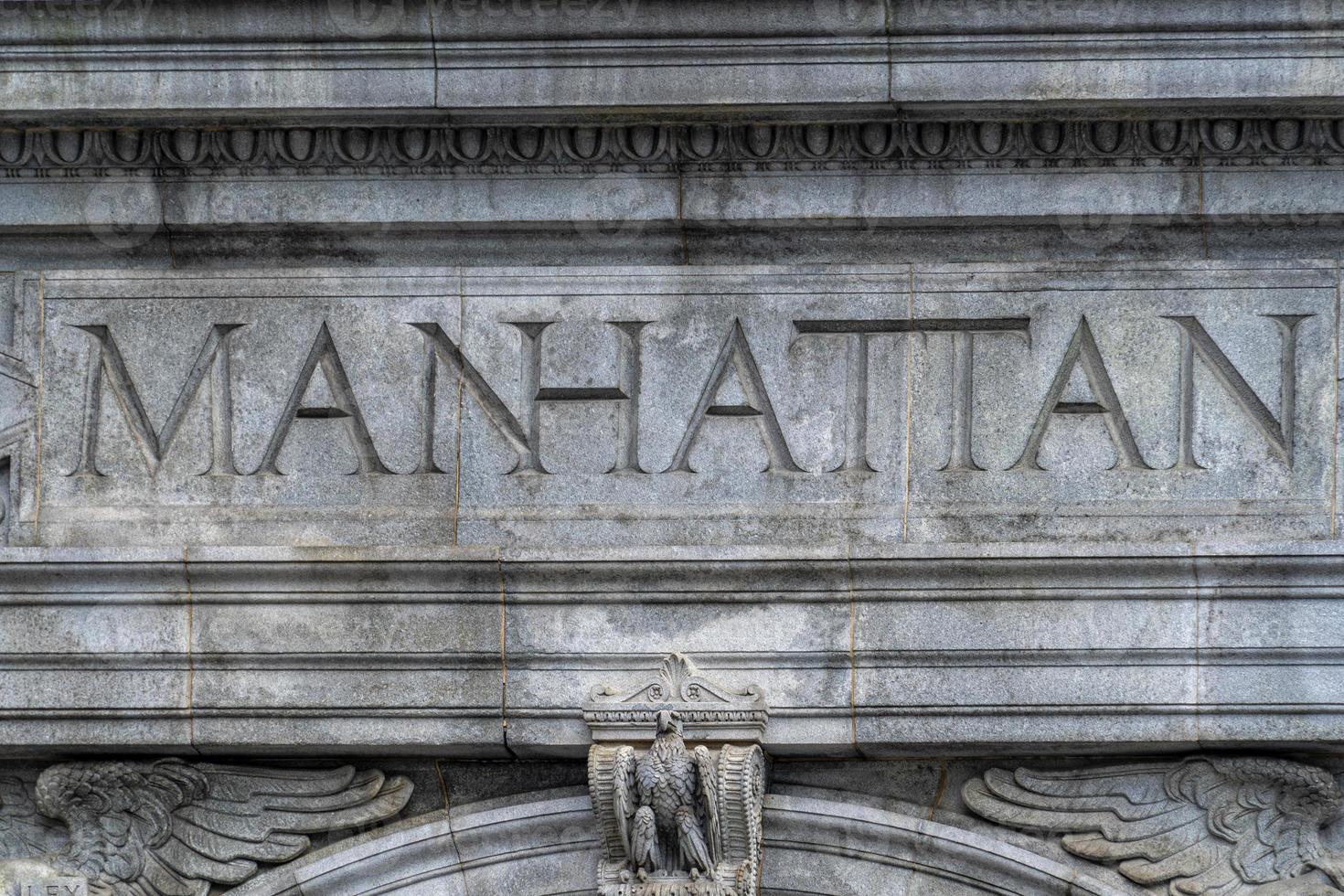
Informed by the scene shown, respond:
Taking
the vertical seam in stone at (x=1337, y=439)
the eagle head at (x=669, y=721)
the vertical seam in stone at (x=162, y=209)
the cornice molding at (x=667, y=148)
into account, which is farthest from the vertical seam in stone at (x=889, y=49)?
the vertical seam in stone at (x=162, y=209)

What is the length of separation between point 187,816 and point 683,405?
2.37m

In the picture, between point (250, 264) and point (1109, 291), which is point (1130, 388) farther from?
point (250, 264)

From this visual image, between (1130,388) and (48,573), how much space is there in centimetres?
400

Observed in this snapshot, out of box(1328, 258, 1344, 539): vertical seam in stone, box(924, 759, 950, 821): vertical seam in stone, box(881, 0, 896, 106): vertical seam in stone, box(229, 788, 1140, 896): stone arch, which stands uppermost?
box(881, 0, 896, 106): vertical seam in stone

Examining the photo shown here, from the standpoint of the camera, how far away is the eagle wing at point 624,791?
913 cm

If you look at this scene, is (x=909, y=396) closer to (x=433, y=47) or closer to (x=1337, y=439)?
(x=1337, y=439)

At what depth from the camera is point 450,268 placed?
31.8 feet

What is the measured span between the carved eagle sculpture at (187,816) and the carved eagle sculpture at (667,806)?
91 cm

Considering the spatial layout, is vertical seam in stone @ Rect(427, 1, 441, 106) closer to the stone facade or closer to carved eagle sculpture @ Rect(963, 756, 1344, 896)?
the stone facade

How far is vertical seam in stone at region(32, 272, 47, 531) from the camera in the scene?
9672 millimetres

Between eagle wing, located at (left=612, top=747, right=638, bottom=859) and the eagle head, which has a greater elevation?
the eagle head

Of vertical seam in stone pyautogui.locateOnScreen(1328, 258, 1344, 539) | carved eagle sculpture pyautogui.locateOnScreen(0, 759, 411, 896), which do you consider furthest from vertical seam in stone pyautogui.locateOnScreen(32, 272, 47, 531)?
vertical seam in stone pyautogui.locateOnScreen(1328, 258, 1344, 539)

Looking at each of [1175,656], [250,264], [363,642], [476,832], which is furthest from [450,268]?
[1175,656]

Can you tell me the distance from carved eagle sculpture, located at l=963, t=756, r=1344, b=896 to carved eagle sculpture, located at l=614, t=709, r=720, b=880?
0.98 metres
